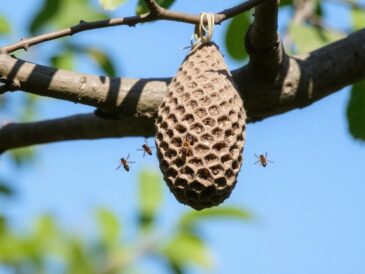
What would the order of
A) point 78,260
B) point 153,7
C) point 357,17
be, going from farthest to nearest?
point 78,260 < point 357,17 < point 153,7

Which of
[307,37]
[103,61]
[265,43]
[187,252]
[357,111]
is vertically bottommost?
[187,252]

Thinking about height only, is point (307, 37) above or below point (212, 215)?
above

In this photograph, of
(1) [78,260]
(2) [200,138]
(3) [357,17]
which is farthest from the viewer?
(1) [78,260]

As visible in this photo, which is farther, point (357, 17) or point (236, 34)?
point (357, 17)

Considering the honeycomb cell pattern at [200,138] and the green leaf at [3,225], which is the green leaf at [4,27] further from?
the honeycomb cell pattern at [200,138]

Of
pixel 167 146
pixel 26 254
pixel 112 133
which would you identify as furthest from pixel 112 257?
pixel 167 146

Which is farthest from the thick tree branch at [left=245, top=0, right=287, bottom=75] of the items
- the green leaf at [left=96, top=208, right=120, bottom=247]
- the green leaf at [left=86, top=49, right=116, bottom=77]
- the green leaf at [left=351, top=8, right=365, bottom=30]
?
the green leaf at [left=86, top=49, right=116, bottom=77]

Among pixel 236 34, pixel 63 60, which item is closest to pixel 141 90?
pixel 236 34

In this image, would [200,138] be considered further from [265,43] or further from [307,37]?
[307,37]
